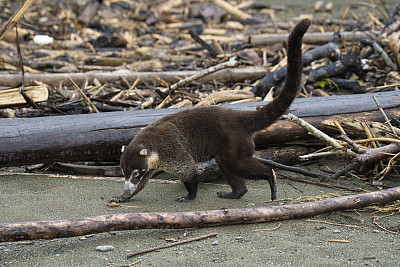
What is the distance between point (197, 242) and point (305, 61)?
5387mm

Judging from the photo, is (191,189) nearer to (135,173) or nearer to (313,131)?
(135,173)

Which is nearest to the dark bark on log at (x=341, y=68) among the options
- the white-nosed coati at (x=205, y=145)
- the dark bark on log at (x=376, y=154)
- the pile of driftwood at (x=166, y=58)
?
the pile of driftwood at (x=166, y=58)

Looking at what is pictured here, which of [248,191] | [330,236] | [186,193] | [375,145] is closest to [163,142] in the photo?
[186,193]

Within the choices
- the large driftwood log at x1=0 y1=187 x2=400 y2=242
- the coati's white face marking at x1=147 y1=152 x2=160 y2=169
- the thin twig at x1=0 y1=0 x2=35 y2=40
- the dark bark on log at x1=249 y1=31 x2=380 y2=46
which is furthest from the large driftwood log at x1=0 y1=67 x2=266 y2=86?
the large driftwood log at x1=0 y1=187 x2=400 y2=242

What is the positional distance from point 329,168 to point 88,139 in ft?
9.99

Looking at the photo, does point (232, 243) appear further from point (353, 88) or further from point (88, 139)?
point (353, 88)

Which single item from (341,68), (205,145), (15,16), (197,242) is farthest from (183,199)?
(341,68)

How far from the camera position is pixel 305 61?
28.4ft

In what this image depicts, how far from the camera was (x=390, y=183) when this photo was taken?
5.73 metres

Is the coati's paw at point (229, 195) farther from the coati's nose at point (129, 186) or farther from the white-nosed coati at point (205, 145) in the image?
the coati's nose at point (129, 186)

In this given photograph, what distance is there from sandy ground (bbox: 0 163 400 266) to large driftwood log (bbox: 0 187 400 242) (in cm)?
12

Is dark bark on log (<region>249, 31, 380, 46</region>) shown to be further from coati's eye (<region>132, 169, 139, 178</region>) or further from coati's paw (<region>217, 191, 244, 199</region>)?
coati's eye (<region>132, 169, 139, 178</region>)

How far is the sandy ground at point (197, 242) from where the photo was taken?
12.3 feet

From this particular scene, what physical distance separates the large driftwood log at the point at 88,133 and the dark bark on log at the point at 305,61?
1683 millimetres
